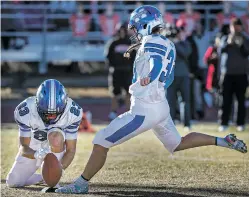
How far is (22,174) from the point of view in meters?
8.08

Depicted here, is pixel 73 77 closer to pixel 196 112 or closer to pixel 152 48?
pixel 196 112

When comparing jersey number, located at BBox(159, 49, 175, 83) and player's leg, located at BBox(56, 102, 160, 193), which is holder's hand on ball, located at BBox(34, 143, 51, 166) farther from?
jersey number, located at BBox(159, 49, 175, 83)

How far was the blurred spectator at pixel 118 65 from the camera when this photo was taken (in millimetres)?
15422

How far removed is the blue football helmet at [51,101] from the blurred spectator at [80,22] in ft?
40.6

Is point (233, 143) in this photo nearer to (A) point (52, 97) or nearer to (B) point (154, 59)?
(B) point (154, 59)

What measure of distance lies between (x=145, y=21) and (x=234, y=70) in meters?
5.84

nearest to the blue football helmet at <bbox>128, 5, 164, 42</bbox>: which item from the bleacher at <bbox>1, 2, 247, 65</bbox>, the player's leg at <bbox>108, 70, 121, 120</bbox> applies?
the player's leg at <bbox>108, 70, 121, 120</bbox>

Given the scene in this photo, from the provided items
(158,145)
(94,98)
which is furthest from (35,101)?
(94,98)

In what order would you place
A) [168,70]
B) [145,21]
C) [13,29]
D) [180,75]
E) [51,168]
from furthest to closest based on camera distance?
[13,29] < [180,75] < [145,21] < [168,70] < [51,168]

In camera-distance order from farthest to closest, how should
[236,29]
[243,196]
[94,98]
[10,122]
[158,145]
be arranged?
[94,98] < [10,122] < [236,29] < [158,145] < [243,196]

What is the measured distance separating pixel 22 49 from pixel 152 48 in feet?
42.2

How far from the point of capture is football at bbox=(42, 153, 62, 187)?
7375 millimetres

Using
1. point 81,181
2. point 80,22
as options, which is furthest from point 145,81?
point 80,22

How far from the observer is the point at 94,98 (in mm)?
18953
